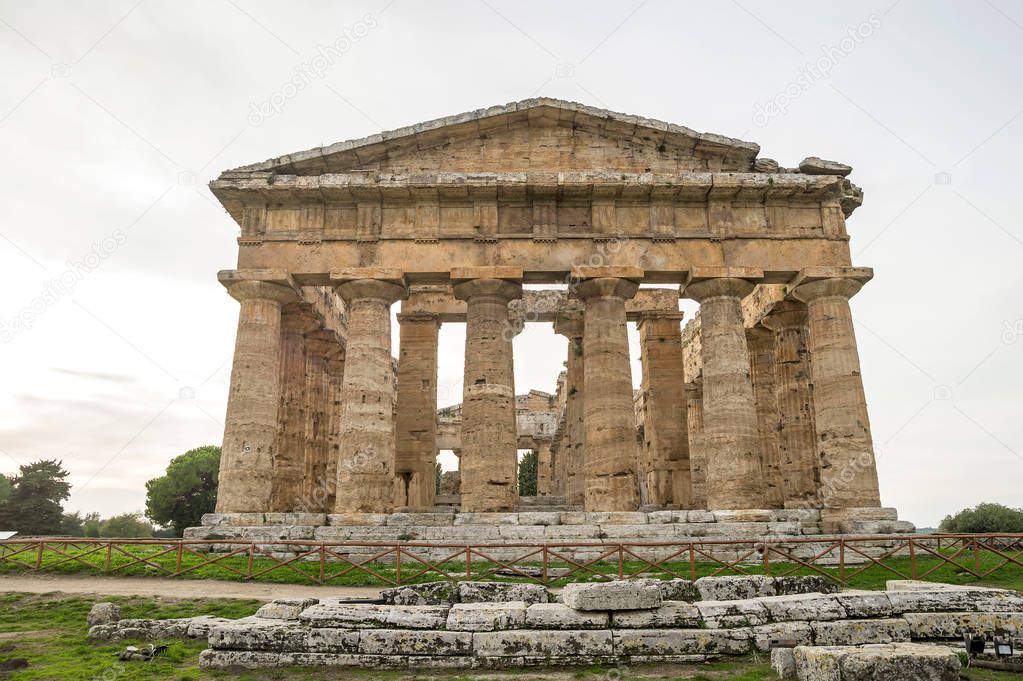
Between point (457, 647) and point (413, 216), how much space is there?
592 inches

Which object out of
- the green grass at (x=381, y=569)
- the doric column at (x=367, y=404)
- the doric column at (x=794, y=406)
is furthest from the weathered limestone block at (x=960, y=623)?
the doric column at (x=794, y=406)

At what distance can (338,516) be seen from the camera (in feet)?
61.0

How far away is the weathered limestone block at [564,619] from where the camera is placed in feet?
28.8

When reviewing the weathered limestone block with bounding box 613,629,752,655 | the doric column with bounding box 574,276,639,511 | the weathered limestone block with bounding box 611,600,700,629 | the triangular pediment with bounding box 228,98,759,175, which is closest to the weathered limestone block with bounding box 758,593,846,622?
the weathered limestone block with bounding box 613,629,752,655

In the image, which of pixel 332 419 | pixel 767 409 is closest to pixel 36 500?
pixel 332 419

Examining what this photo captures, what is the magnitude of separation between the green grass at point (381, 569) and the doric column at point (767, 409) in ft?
30.0

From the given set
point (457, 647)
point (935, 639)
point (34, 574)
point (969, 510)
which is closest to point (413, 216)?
point (34, 574)

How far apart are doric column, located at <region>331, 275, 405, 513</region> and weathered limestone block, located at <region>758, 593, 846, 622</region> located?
12.2 metres

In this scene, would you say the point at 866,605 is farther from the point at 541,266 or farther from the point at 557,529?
the point at 541,266

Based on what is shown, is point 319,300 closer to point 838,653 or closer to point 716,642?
point 716,642

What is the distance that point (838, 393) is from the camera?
20.0m

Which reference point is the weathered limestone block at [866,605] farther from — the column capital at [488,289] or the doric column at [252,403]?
the doric column at [252,403]

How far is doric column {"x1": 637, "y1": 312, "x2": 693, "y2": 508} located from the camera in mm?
24844

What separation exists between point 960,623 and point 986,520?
27.8 metres
